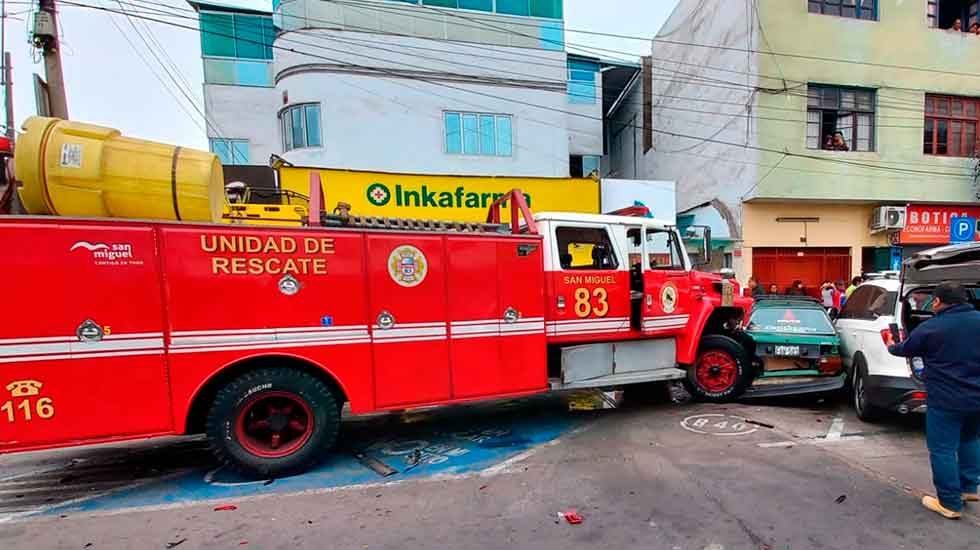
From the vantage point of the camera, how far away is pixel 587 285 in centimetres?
530

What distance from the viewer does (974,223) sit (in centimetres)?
1503

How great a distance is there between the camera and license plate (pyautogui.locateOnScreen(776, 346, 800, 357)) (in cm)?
625

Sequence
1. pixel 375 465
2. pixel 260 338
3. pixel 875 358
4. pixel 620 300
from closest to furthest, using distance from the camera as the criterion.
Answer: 1. pixel 260 338
2. pixel 375 465
3. pixel 875 358
4. pixel 620 300

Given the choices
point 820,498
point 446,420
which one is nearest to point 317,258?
point 446,420

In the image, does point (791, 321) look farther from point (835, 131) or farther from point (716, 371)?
point (835, 131)

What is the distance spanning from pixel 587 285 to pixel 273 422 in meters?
3.65

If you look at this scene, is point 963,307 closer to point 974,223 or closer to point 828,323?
point 828,323

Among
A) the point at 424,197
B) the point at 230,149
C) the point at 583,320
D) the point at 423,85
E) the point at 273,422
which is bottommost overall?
the point at 273,422

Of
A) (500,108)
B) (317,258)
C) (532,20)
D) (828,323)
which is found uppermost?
(532,20)

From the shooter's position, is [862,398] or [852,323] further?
[852,323]

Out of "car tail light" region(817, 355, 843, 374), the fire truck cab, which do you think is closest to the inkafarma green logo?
the fire truck cab

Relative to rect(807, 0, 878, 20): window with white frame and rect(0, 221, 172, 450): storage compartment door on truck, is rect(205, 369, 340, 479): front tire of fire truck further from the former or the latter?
rect(807, 0, 878, 20): window with white frame

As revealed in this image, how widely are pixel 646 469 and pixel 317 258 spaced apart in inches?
144

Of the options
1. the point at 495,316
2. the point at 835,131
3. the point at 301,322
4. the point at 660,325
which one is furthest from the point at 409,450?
the point at 835,131
